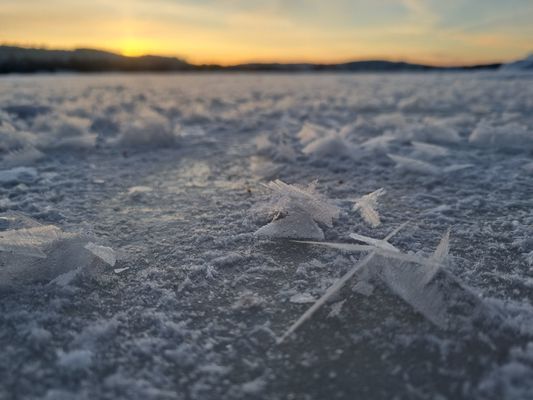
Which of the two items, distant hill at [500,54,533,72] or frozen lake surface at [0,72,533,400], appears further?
distant hill at [500,54,533,72]

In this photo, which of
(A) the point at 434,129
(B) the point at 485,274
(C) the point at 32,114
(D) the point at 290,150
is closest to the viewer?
→ (B) the point at 485,274

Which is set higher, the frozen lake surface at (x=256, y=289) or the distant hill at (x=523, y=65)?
the distant hill at (x=523, y=65)

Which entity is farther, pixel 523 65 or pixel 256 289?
pixel 523 65

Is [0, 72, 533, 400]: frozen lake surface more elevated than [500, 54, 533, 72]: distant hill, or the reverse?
[500, 54, 533, 72]: distant hill

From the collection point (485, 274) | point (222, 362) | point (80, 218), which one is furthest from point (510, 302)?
point (80, 218)

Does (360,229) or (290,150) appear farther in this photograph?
(290,150)

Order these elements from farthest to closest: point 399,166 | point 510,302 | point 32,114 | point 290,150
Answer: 1. point 32,114
2. point 290,150
3. point 399,166
4. point 510,302

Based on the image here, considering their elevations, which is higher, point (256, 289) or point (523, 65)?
point (523, 65)

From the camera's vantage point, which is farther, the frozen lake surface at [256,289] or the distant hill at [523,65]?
the distant hill at [523,65]

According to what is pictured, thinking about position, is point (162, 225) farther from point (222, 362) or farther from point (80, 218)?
point (222, 362)
